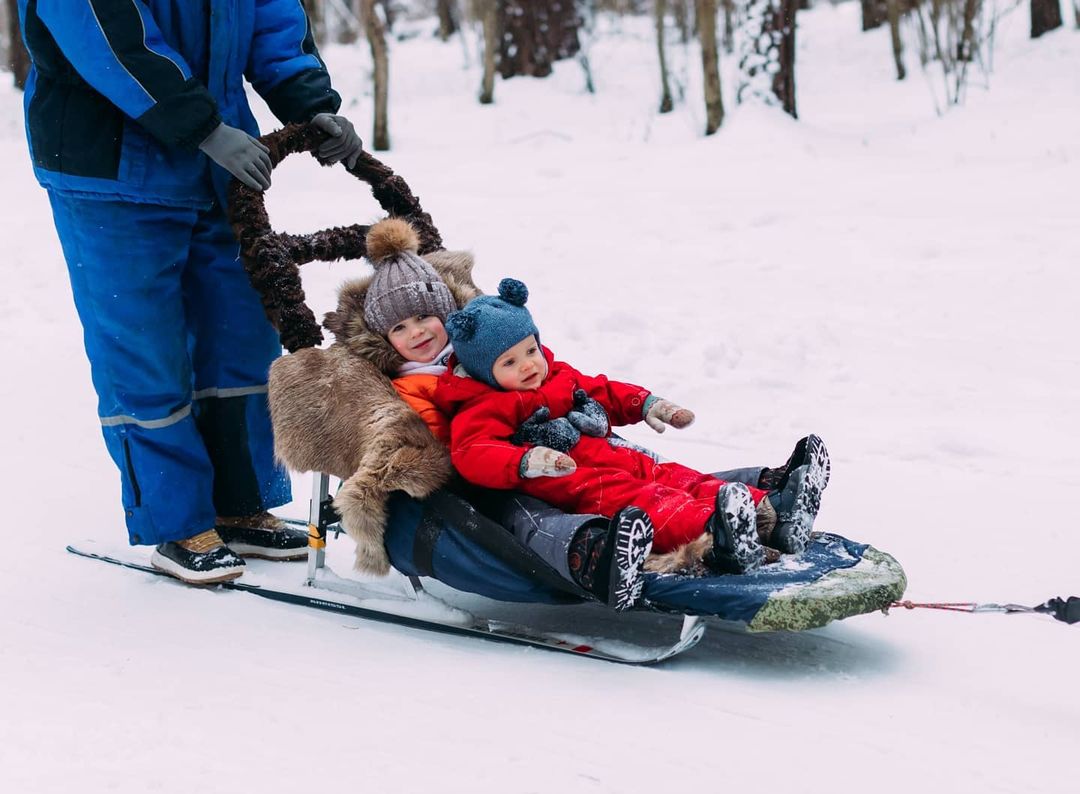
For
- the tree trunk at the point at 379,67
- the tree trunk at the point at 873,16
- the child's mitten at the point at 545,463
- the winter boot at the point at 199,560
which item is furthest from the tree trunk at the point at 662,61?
the child's mitten at the point at 545,463

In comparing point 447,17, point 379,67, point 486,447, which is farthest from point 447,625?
point 447,17

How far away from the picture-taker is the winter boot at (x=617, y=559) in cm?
258

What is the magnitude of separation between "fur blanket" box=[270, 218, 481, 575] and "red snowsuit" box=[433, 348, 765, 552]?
112 millimetres

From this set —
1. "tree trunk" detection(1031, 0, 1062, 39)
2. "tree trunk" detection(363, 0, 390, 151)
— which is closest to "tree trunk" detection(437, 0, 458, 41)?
"tree trunk" detection(1031, 0, 1062, 39)

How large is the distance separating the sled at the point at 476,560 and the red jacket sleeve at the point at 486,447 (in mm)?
90

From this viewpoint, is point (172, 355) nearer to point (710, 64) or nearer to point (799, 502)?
point (799, 502)

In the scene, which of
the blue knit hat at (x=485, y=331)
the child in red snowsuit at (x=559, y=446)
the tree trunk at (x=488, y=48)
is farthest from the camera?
the tree trunk at (x=488, y=48)

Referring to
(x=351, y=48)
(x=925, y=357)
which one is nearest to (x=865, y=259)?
(x=925, y=357)

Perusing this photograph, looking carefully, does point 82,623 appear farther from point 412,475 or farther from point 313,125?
point 313,125

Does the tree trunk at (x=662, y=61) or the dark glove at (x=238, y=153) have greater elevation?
the tree trunk at (x=662, y=61)

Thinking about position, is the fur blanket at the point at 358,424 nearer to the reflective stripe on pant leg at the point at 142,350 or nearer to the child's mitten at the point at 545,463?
the child's mitten at the point at 545,463

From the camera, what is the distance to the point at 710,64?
919cm

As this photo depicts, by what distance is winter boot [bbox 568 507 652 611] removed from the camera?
2.58 metres

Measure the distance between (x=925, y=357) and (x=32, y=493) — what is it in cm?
350
